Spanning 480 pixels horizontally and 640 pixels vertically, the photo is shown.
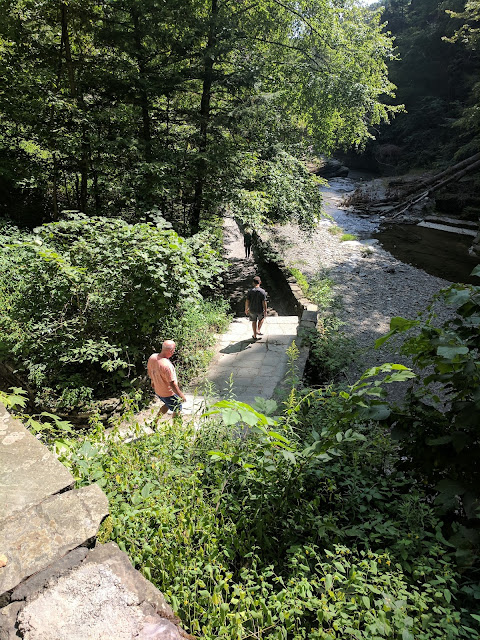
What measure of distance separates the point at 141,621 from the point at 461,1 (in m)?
35.3

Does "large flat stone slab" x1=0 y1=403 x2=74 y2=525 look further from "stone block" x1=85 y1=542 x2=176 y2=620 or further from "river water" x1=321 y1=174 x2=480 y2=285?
"river water" x1=321 y1=174 x2=480 y2=285

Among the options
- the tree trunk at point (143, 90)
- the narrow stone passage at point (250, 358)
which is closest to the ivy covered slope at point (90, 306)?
the narrow stone passage at point (250, 358)

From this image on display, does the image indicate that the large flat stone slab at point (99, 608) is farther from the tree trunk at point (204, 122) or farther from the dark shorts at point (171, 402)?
the tree trunk at point (204, 122)

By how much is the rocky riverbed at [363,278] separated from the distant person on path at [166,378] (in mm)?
3792

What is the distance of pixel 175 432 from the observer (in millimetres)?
3086

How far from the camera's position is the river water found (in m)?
14.7

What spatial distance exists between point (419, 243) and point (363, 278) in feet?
18.3

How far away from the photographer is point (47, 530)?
6.45ft

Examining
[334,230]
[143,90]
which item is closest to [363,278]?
[334,230]

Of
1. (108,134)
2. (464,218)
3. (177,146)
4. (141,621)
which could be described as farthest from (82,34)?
(464,218)

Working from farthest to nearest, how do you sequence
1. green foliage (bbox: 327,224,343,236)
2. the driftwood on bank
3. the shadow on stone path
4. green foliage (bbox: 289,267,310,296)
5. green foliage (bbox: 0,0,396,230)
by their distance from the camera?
the driftwood on bank < green foliage (bbox: 327,224,343,236) < green foliage (bbox: 289,267,310,296) < green foliage (bbox: 0,0,396,230) < the shadow on stone path

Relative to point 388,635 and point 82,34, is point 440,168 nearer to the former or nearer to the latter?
point 82,34

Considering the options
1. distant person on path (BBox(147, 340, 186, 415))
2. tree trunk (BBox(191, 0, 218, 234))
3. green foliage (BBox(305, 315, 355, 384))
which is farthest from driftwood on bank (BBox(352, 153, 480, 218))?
Result: distant person on path (BBox(147, 340, 186, 415))

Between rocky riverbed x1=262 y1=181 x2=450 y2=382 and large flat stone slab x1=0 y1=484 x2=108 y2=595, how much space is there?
589cm
